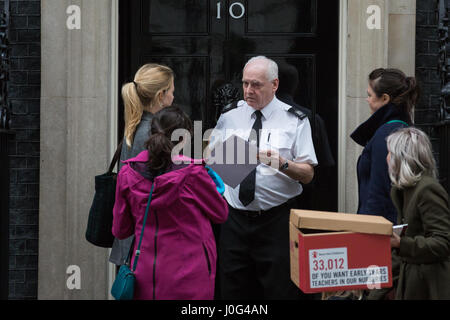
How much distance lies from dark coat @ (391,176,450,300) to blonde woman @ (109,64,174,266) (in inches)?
61.8

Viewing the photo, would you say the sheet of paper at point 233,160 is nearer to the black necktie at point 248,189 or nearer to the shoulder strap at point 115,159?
the black necktie at point 248,189

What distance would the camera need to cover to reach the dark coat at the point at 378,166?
151 inches

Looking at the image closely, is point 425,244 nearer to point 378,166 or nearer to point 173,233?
point 378,166

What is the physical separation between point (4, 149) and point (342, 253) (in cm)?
325

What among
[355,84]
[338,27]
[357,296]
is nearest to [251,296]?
[357,296]

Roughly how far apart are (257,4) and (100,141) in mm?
1906

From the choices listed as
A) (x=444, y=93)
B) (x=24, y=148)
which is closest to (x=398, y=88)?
(x=444, y=93)

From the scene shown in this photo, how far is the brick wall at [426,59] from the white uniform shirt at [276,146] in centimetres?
163

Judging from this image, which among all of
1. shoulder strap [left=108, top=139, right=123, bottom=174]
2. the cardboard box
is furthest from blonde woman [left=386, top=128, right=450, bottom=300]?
shoulder strap [left=108, top=139, right=123, bottom=174]

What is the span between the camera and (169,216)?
3.24m

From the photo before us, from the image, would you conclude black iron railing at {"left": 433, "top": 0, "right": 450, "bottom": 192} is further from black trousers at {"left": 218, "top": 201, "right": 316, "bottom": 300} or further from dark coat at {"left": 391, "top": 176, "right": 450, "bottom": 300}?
dark coat at {"left": 391, "top": 176, "right": 450, "bottom": 300}

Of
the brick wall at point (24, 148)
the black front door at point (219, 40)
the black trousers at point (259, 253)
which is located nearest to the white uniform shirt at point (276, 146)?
the black trousers at point (259, 253)

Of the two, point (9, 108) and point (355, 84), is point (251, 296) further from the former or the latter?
point (9, 108)

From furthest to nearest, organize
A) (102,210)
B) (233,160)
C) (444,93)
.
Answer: (444,93) → (233,160) → (102,210)
